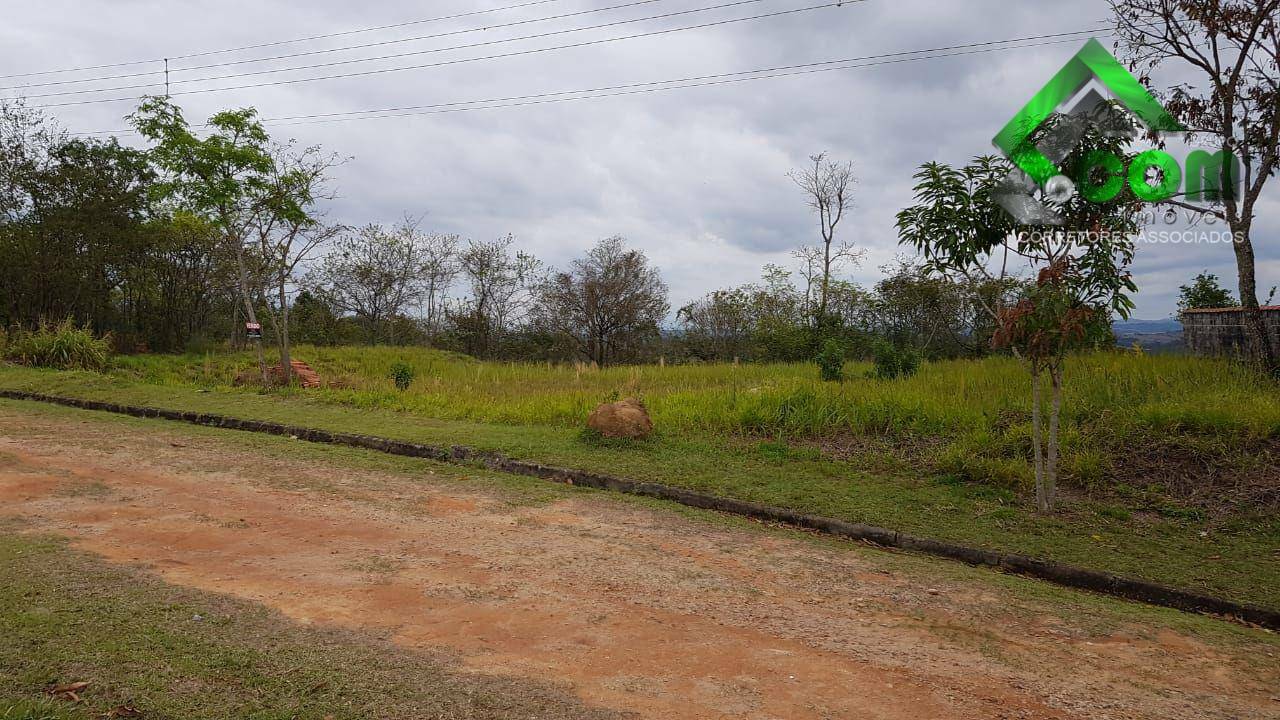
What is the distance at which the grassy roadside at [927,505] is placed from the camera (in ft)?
16.5

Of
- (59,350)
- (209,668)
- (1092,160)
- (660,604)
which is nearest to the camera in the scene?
(209,668)

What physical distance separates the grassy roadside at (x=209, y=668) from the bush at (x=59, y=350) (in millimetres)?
16016

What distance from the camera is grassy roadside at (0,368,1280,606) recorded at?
5.02m

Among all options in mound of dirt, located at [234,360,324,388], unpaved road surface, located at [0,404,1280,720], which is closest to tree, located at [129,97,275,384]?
mound of dirt, located at [234,360,324,388]

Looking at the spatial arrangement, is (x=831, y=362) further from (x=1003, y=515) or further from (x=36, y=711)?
(x=36, y=711)

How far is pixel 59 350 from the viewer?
1622 cm

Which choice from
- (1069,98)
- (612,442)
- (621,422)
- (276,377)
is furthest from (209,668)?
(276,377)

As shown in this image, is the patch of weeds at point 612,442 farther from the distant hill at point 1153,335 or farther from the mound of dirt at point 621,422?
the distant hill at point 1153,335

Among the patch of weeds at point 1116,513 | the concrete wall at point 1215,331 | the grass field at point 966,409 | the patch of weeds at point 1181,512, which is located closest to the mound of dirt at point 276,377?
the grass field at point 966,409

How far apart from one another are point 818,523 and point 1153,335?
339 inches

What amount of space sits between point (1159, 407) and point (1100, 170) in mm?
3166

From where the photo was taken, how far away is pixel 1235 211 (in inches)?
370

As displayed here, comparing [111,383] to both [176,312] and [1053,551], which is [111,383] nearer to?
[176,312]

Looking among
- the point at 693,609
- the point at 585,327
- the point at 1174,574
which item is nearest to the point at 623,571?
the point at 693,609
